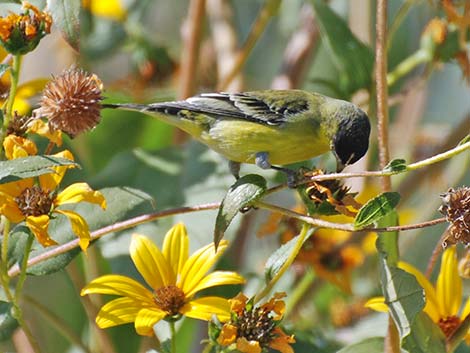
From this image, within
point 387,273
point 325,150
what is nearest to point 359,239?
point 325,150

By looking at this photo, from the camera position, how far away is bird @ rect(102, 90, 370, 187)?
1.07 meters

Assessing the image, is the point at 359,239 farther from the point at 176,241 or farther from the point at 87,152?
the point at 176,241

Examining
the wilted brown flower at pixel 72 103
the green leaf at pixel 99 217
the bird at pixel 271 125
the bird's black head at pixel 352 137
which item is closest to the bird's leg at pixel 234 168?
the bird at pixel 271 125

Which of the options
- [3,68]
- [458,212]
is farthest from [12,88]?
[458,212]

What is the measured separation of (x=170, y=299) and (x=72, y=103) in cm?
19

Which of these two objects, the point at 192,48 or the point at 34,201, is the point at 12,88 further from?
the point at 192,48

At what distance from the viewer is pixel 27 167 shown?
69 centimetres

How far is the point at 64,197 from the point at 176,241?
0.38ft

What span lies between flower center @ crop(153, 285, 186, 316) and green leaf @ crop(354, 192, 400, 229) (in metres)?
0.18

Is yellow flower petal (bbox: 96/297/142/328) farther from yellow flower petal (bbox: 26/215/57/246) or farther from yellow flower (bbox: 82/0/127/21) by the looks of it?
yellow flower (bbox: 82/0/127/21)

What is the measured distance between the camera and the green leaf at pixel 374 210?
2.35 feet

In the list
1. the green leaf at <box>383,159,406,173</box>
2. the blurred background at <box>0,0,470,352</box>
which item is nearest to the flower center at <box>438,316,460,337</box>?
the blurred background at <box>0,0,470,352</box>

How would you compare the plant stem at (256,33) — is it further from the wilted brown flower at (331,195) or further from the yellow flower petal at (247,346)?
the yellow flower petal at (247,346)

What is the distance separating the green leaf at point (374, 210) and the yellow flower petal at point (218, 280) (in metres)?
0.13
